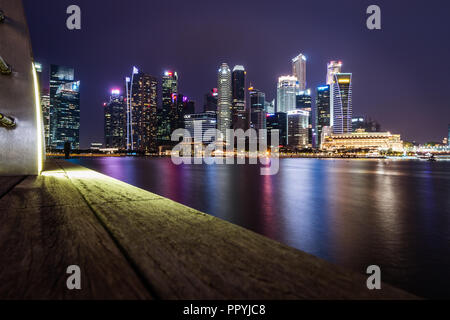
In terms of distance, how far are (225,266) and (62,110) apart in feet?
666

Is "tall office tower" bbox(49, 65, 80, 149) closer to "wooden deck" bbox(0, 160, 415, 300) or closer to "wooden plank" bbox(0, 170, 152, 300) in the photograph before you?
"wooden plank" bbox(0, 170, 152, 300)

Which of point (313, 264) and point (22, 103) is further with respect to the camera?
point (22, 103)

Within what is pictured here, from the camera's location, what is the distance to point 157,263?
1329 millimetres

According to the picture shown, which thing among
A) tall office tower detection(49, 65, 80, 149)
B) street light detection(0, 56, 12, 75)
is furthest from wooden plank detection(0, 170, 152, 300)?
tall office tower detection(49, 65, 80, 149)

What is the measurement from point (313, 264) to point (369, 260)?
13.6 feet

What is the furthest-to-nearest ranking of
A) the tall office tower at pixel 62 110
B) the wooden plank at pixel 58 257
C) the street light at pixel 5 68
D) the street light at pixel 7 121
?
the tall office tower at pixel 62 110 → the street light at pixel 7 121 → the street light at pixel 5 68 → the wooden plank at pixel 58 257

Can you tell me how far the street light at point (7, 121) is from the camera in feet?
18.7

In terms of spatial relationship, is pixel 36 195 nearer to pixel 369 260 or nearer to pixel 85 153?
pixel 369 260

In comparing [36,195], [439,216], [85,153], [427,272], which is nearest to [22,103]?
[36,195]

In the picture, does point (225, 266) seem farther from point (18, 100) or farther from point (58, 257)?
point (18, 100)

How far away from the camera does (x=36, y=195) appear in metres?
3.49

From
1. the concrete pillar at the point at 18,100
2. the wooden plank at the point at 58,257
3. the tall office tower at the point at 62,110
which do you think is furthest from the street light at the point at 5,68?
the tall office tower at the point at 62,110

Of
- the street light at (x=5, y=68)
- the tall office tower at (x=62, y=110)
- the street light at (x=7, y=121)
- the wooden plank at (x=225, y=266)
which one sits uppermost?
the tall office tower at (x=62, y=110)

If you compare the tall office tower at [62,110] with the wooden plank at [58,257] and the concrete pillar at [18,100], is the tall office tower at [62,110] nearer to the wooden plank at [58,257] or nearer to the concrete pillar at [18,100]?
the concrete pillar at [18,100]
